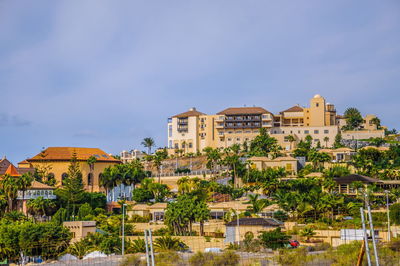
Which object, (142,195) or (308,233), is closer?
(308,233)

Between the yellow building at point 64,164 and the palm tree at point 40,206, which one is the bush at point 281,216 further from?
the yellow building at point 64,164

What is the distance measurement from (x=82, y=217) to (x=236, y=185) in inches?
717

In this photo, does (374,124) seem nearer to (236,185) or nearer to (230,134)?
(230,134)

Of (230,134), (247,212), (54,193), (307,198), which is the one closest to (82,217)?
(54,193)

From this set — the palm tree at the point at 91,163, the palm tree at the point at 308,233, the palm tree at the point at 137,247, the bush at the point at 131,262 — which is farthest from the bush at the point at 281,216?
the palm tree at the point at 91,163

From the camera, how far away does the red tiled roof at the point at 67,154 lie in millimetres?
73062

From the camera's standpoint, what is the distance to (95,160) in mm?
72812

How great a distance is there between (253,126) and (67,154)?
3101cm

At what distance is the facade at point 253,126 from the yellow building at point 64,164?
21.5m

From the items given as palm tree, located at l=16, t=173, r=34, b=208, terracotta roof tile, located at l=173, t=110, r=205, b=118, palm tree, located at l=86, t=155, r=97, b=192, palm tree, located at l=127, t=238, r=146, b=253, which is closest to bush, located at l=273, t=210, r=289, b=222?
palm tree, located at l=127, t=238, r=146, b=253

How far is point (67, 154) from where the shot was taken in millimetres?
74000

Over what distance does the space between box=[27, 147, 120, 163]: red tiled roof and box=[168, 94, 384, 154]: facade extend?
65.6 feet

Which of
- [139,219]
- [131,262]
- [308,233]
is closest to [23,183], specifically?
[139,219]

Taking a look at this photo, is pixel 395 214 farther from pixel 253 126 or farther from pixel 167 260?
pixel 253 126
